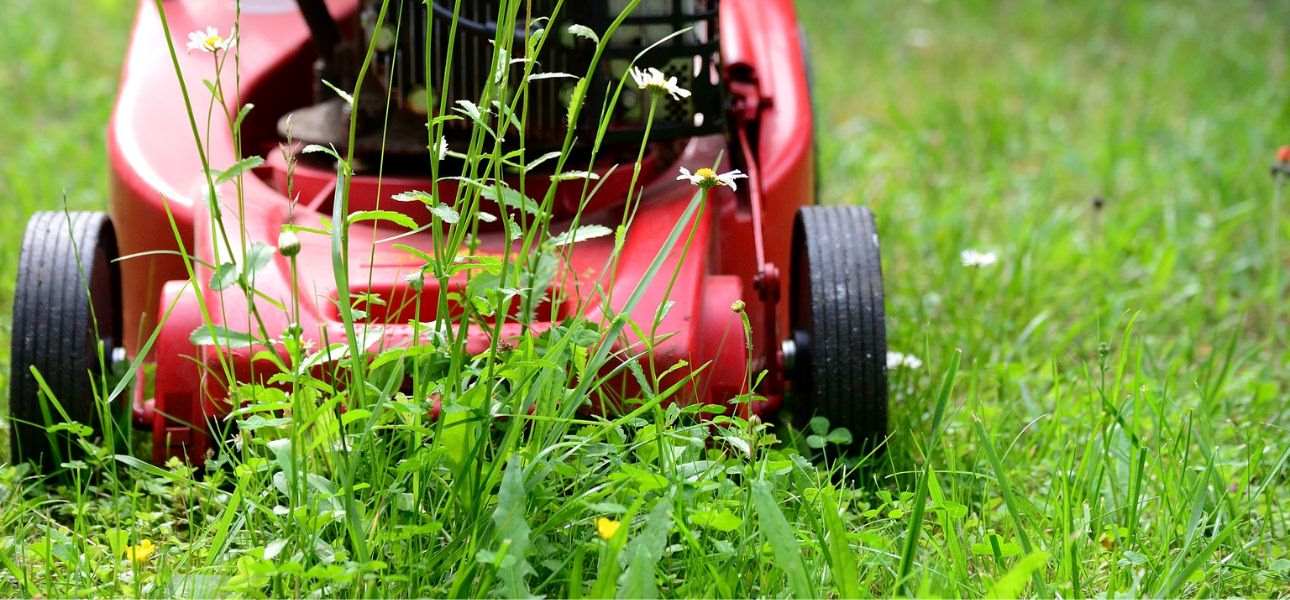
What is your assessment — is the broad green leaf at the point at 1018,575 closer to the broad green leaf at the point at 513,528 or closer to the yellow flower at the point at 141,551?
the broad green leaf at the point at 513,528

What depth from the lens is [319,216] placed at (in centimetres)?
193

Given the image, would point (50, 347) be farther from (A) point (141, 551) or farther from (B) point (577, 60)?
(B) point (577, 60)

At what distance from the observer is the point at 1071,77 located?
14.3 feet

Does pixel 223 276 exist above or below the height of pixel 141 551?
above

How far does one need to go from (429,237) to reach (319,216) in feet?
0.54

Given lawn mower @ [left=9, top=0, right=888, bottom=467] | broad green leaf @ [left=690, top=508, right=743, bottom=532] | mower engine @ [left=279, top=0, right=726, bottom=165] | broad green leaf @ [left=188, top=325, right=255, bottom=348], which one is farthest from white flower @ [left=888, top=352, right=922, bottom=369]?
broad green leaf @ [left=188, top=325, right=255, bottom=348]

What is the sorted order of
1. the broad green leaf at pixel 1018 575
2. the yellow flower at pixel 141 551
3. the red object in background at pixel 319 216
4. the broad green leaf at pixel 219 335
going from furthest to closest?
the red object in background at pixel 319 216 < the yellow flower at pixel 141 551 < the broad green leaf at pixel 219 335 < the broad green leaf at pixel 1018 575

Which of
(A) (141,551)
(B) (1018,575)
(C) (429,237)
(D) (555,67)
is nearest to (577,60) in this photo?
(D) (555,67)

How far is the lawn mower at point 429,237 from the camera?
1.83m

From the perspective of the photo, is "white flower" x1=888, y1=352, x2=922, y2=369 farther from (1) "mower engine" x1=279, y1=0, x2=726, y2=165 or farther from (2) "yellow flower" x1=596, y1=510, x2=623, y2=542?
(2) "yellow flower" x1=596, y1=510, x2=623, y2=542

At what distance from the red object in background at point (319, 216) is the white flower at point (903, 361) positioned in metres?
0.17

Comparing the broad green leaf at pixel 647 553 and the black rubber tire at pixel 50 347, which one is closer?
the broad green leaf at pixel 647 553

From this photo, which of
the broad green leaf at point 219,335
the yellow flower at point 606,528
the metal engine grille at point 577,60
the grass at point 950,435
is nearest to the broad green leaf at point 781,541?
the grass at point 950,435

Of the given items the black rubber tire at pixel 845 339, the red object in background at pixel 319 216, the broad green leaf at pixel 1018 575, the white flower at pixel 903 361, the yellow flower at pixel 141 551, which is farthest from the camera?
the white flower at pixel 903 361
